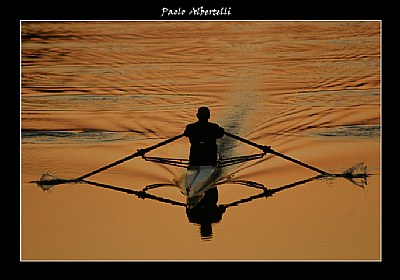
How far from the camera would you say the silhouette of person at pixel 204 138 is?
523 cm

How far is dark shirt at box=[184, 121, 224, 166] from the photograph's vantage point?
523 centimetres

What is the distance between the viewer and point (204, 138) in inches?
206

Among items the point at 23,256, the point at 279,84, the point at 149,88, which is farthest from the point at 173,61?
the point at 23,256

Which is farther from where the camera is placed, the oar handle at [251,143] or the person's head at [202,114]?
the oar handle at [251,143]

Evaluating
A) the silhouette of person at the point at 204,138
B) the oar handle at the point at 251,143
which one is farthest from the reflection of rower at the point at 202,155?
the oar handle at the point at 251,143

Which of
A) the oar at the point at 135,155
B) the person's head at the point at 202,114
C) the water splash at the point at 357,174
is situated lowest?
the water splash at the point at 357,174

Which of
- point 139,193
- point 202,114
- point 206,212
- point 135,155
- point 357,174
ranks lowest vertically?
point 206,212

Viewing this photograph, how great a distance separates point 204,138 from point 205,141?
0.02 metres

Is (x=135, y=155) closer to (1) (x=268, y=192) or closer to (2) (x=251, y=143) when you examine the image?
(2) (x=251, y=143)

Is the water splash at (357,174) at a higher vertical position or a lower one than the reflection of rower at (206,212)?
higher

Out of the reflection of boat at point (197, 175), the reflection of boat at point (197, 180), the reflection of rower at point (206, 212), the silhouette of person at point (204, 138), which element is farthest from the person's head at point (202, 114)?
the reflection of rower at point (206, 212)

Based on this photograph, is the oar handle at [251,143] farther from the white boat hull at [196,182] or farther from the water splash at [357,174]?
the water splash at [357,174]

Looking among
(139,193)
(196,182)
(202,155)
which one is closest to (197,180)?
(196,182)

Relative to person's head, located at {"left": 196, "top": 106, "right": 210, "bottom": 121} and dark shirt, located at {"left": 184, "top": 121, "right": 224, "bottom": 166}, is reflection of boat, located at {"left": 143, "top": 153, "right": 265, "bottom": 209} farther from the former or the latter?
person's head, located at {"left": 196, "top": 106, "right": 210, "bottom": 121}
